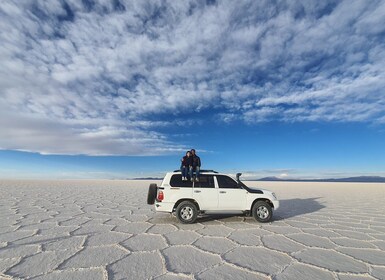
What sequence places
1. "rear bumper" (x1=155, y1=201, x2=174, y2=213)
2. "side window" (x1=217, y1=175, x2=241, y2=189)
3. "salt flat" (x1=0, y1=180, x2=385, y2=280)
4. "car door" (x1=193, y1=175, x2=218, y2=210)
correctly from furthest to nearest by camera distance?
"side window" (x1=217, y1=175, x2=241, y2=189) → "car door" (x1=193, y1=175, x2=218, y2=210) → "rear bumper" (x1=155, y1=201, x2=174, y2=213) → "salt flat" (x1=0, y1=180, x2=385, y2=280)

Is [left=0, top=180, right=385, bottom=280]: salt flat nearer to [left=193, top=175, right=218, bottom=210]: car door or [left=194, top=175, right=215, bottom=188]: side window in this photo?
[left=193, top=175, right=218, bottom=210]: car door

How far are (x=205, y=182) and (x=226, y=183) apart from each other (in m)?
0.66

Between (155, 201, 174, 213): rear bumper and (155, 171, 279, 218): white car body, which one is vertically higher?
(155, 171, 279, 218): white car body

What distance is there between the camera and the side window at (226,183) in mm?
8273

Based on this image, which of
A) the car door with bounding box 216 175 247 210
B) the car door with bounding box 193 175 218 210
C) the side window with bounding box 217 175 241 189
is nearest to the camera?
the car door with bounding box 193 175 218 210

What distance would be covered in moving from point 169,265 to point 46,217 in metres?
5.93

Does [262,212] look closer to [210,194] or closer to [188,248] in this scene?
[210,194]

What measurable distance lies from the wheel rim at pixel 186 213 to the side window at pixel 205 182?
2.29 feet

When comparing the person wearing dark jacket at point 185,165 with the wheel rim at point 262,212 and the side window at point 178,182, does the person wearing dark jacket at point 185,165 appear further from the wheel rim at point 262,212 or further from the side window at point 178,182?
the wheel rim at point 262,212

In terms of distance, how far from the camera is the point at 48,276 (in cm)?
392

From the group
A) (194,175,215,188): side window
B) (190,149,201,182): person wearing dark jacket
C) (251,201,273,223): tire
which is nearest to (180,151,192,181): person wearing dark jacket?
(190,149,201,182): person wearing dark jacket

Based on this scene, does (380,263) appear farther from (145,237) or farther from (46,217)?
(46,217)

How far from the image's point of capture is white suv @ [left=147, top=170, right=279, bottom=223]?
7.88 meters

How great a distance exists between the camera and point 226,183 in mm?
8320
